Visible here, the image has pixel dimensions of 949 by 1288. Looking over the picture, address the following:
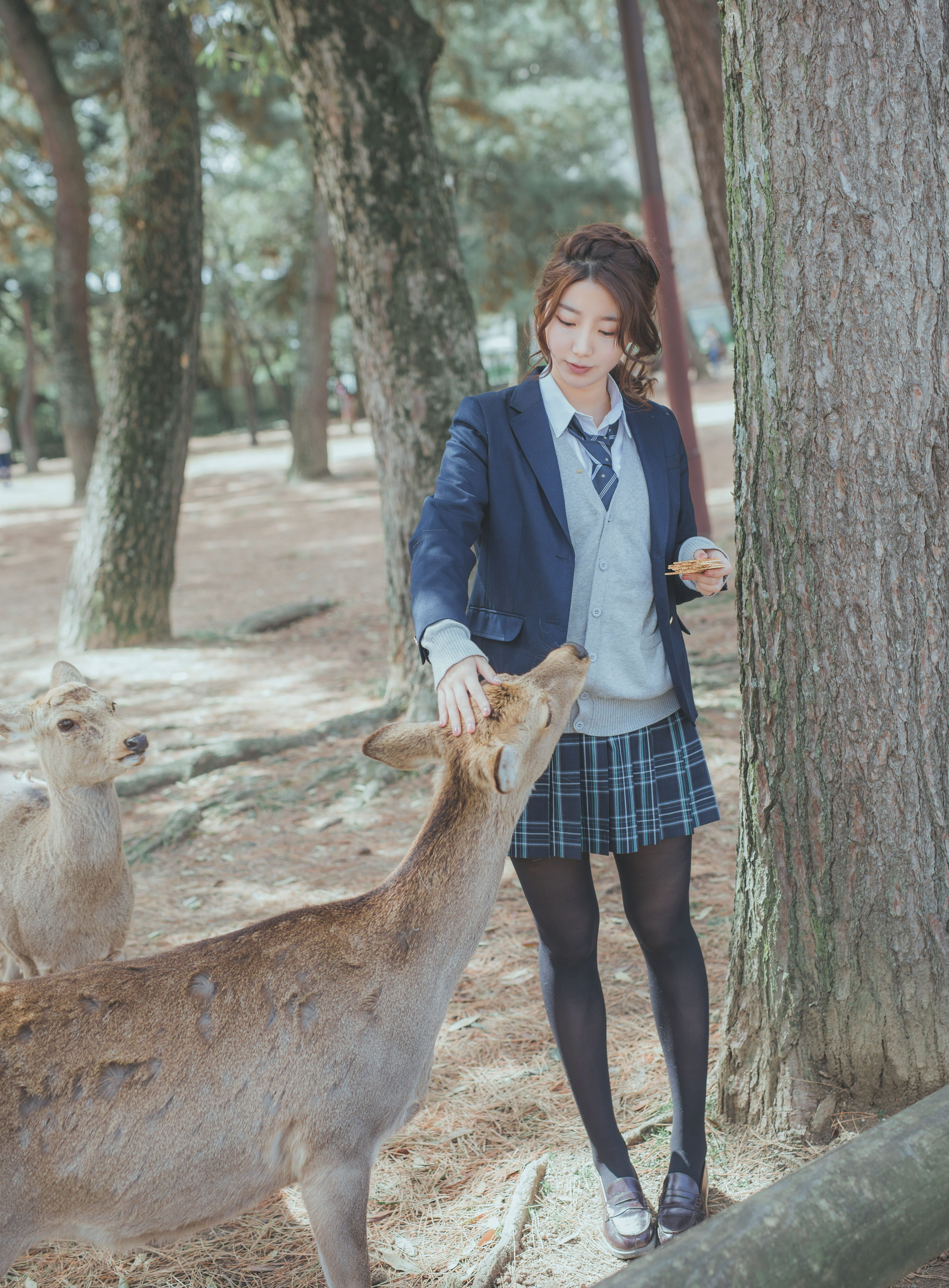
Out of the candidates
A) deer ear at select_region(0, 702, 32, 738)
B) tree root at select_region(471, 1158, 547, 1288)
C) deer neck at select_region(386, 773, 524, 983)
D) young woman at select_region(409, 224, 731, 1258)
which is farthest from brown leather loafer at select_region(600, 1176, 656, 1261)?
deer ear at select_region(0, 702, 32, 738)

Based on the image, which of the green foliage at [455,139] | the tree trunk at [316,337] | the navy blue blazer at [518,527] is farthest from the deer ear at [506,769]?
the tree trunk at [316,337]

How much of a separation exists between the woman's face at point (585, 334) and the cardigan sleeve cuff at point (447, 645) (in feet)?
2.28

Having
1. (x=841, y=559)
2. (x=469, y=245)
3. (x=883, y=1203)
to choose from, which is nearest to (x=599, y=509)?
(x=841, y=559)

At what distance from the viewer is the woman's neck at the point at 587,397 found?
2.70 meters

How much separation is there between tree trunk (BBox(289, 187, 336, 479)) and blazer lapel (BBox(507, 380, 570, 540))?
1597 cm

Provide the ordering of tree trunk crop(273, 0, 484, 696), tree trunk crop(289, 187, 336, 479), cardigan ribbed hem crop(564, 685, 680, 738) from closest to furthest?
cardigan ribbed hem crop(564, 685, 680, 738)
tree trunk crop(273, 0, 484, 696)
tree trunk crop(289, 187, 336, 479)

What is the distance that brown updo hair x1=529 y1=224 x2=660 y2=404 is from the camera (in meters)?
2.57

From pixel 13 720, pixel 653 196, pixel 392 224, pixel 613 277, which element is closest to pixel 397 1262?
pixel 13 720

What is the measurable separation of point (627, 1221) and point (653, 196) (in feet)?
27.9

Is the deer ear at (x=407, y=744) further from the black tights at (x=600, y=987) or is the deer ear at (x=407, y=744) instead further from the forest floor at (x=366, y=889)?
the forest floor at (x=366, y=889)

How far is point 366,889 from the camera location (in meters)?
4.82

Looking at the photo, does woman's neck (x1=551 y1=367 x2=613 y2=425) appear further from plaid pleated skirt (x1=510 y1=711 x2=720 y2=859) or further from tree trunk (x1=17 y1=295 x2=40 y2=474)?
tree trunk (x1=17 y1=295 x2=40 y2=474)

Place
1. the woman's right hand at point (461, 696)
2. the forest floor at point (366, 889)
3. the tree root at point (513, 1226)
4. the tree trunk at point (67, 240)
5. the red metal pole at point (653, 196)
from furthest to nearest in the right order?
the tree trunk at point (67, 240)
the red metal pole at point (653, 196)
the forest floor at point (366, 889)
the tree root at point (513, 1226)
the woman's right hand at point (461, 696)

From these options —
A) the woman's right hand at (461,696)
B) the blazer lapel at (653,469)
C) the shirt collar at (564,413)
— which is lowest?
the woman's right hand at (461,696)
